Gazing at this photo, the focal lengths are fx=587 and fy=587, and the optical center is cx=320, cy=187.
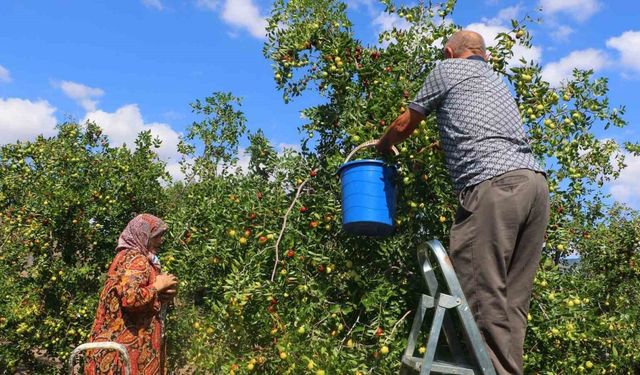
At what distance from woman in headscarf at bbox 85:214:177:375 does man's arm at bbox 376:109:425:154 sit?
1.59 m

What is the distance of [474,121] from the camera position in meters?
2.30

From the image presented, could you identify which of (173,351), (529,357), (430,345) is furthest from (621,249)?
(430,345)

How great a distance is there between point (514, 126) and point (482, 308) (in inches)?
29.2

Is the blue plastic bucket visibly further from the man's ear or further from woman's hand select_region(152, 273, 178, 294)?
woman's hand select_region(152, 273, 178, 294)

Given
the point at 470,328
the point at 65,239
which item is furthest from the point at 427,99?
the point at 65,239

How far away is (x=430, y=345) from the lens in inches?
79.9

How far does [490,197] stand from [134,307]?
2.06m

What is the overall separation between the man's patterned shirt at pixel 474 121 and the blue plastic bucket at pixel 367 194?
385 millimetres

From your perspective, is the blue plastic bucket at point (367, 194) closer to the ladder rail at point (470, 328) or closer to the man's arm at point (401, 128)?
the man's arm at point (401, 128)

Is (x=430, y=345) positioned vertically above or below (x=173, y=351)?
above

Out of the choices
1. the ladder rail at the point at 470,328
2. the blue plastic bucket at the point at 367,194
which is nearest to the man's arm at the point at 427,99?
the blue plastic bucket at the point at 367,194

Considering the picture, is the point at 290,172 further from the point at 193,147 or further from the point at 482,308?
the point at 193,147

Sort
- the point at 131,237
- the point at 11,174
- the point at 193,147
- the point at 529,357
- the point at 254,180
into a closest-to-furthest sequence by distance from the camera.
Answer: the point at 529,357
the point at 131,237
the point at 254,180
the point at 11,174
the point at 193,147

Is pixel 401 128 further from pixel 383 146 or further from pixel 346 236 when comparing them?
pixel 346 236
